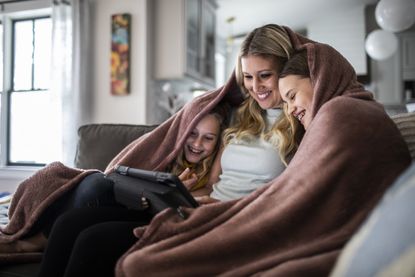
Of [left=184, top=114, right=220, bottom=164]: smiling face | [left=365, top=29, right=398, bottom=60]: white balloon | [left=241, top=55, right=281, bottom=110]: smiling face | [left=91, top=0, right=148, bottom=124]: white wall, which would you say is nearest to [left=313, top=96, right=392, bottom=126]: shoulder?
[left=241, top=55, right=281, bottom=110]: smiling face

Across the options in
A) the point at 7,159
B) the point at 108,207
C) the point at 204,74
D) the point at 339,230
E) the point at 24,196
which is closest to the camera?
the point at 339,230

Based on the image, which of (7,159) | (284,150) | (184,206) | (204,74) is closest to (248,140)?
(284,150)

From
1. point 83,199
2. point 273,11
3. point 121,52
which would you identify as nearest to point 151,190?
point 83,199

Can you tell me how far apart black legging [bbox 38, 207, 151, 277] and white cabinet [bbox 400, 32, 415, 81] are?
4984mm

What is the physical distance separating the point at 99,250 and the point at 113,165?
0.67 meters

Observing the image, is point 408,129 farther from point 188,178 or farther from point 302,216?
point 188,178

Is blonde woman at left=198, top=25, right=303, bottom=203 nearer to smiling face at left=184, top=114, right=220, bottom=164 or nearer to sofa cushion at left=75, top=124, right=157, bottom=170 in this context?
smiling face at left=184, top=114, right=220, bottom=164

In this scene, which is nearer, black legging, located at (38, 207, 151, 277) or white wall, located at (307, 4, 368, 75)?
black legging, located at (38, 207, 151, 277)

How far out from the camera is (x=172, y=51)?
3.56 metres

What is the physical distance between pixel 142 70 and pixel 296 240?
9.50 feet

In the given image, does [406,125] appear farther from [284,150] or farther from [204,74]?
[204,74]

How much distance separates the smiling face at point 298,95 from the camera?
119 centimetres

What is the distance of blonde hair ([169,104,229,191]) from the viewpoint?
62.0 inches

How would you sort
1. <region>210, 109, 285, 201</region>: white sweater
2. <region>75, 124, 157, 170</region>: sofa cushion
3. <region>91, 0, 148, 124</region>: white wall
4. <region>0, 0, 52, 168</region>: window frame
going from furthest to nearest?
<region>0, 0, 52, 168</region>: window frame < <region>91, 0, 148, 124</region>: white wall < <region>75, 124, 157, 170</region>: sofa cushion < <region>210, 109, 285, 201</region>: white sweater
